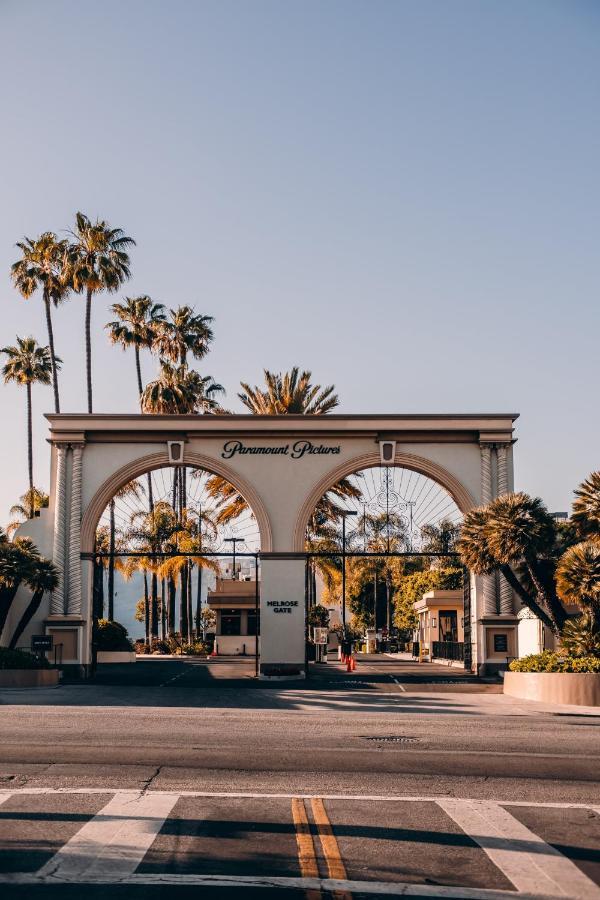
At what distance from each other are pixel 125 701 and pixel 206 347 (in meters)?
47.6

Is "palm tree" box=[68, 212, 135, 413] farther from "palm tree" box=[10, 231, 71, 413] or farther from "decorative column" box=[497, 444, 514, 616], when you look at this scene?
"decorative column" box=[497, 444, 514, 616]

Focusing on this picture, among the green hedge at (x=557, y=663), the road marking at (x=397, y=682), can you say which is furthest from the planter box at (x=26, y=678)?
the green hedge at (x=557, y=663)

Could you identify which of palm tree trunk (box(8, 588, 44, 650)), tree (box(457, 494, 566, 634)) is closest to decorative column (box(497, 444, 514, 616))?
tree (box(457, 494, 566, 634))

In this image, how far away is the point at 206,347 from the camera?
72688 mm

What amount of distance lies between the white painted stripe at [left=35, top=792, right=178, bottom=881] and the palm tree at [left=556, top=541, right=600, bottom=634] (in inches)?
798

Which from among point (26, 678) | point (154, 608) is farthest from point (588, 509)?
point (154, 608)

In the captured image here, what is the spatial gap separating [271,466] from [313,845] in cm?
3046

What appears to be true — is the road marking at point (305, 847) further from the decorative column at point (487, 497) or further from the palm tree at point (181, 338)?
the palm tree at point (181, 338)

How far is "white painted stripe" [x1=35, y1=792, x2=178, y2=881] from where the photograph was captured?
8.88 metres

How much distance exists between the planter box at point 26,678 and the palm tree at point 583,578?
53.4ft

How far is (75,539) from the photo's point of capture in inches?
1575

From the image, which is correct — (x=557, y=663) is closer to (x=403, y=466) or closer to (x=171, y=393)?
(x=403, y=466)

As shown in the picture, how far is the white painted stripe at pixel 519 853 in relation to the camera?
873 centimetres

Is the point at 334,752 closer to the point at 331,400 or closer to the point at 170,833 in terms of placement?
the point at 170,833
